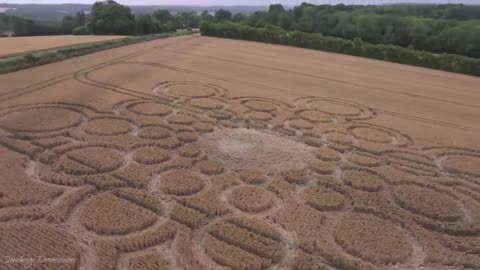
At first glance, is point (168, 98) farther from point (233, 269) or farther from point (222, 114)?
point (233, 269)

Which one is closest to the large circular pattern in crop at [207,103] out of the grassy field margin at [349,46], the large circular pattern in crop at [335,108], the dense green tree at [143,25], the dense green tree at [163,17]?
the large circular pattern in crop at [335,108]

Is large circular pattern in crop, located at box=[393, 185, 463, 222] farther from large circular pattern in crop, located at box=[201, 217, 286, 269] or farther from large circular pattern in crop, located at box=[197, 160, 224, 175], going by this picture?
large circular pattern in crop, located at box=[197, 160, 224, 175]

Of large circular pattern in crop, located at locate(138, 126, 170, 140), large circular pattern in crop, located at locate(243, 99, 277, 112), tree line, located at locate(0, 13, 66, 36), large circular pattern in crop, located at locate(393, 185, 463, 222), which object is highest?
tree line, located at locate(0, 13, 66, 36)

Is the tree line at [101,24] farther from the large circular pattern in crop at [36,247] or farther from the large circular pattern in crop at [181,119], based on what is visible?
the large circular pattern in crop at [36,247]

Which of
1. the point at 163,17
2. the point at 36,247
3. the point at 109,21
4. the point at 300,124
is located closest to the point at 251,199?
the point at 36,247

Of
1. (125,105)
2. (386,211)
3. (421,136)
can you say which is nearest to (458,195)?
(386,211)

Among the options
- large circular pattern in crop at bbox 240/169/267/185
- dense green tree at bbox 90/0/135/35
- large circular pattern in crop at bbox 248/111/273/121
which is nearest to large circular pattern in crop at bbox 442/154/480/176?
large circular pattern in crop at bbox 240/169/267/185

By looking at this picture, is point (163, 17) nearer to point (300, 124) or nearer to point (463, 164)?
point (300, 124)
